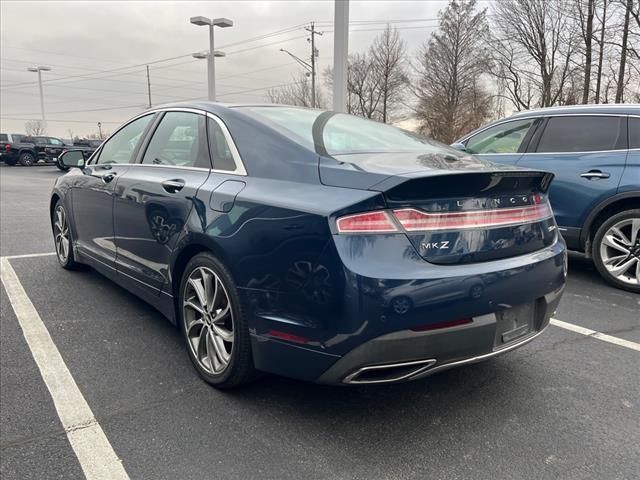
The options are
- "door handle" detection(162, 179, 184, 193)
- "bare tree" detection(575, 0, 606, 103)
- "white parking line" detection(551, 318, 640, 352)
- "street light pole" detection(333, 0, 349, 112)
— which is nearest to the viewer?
"door handle" detection(162, 179, 184, 193)

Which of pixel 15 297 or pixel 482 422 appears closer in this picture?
pixel 482 422

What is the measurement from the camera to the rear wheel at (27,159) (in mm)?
30047

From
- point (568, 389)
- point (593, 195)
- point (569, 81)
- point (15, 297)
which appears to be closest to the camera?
point (568, 389)

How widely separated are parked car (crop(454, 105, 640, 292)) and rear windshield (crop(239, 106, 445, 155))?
2358 millimetres

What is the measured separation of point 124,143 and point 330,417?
289 cm

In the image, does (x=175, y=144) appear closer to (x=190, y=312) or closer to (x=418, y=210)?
(x=190, y=312)

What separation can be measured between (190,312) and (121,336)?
2.99 feet

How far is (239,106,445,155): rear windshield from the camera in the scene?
2625 millimetres

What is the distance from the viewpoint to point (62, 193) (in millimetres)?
4879

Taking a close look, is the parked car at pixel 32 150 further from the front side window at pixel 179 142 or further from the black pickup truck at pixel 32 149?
the front side window at pixel 179 142

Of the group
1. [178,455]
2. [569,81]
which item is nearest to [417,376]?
[178,455]

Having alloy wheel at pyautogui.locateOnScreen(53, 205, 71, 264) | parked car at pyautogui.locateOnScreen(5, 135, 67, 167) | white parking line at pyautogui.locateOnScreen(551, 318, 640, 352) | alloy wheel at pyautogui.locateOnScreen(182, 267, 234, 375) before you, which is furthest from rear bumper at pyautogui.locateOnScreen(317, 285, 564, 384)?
parked car at pyautogui.locateOnScreen(5, 135, 67, 167)

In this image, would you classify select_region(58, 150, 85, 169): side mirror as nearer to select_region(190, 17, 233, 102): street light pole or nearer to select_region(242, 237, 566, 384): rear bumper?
select_region(242, 237, 566, 384): rear bumper

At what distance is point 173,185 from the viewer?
9.80ft
